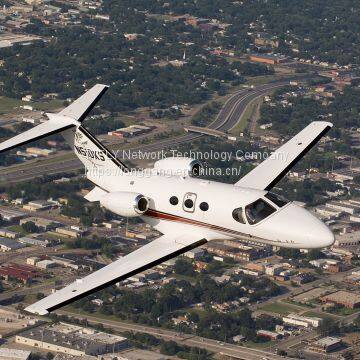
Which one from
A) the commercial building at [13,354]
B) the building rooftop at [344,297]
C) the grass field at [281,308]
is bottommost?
the building rooftop at [344,297]

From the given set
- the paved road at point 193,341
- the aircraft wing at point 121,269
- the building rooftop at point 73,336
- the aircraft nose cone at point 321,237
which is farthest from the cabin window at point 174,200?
the paved road at point 193,341

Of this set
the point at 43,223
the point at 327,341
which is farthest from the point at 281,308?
the point at 43,223

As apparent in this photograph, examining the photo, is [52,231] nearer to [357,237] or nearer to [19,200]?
[19,200]

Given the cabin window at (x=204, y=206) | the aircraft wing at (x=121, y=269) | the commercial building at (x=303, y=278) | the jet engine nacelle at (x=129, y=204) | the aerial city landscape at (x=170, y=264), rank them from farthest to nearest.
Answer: the commercial building at (x=303, y=278)
the jet engine nacelle at (x=129, y=204)
the cabin window at (x=204, y=206)
the aerial city landscape at (x=170, y=264)
the aircraft wing at (x=121, y=269)

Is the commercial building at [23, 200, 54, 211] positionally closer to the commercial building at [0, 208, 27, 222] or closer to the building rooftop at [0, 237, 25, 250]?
the commercial building at [0, 208, 27, 222]

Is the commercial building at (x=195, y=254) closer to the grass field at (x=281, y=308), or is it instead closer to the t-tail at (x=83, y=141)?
the grass field at (x=281, y=308)

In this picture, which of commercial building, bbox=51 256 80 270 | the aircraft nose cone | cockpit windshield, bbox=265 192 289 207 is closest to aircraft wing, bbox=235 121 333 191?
cockpit windshield, bbox=265 192 289 207
